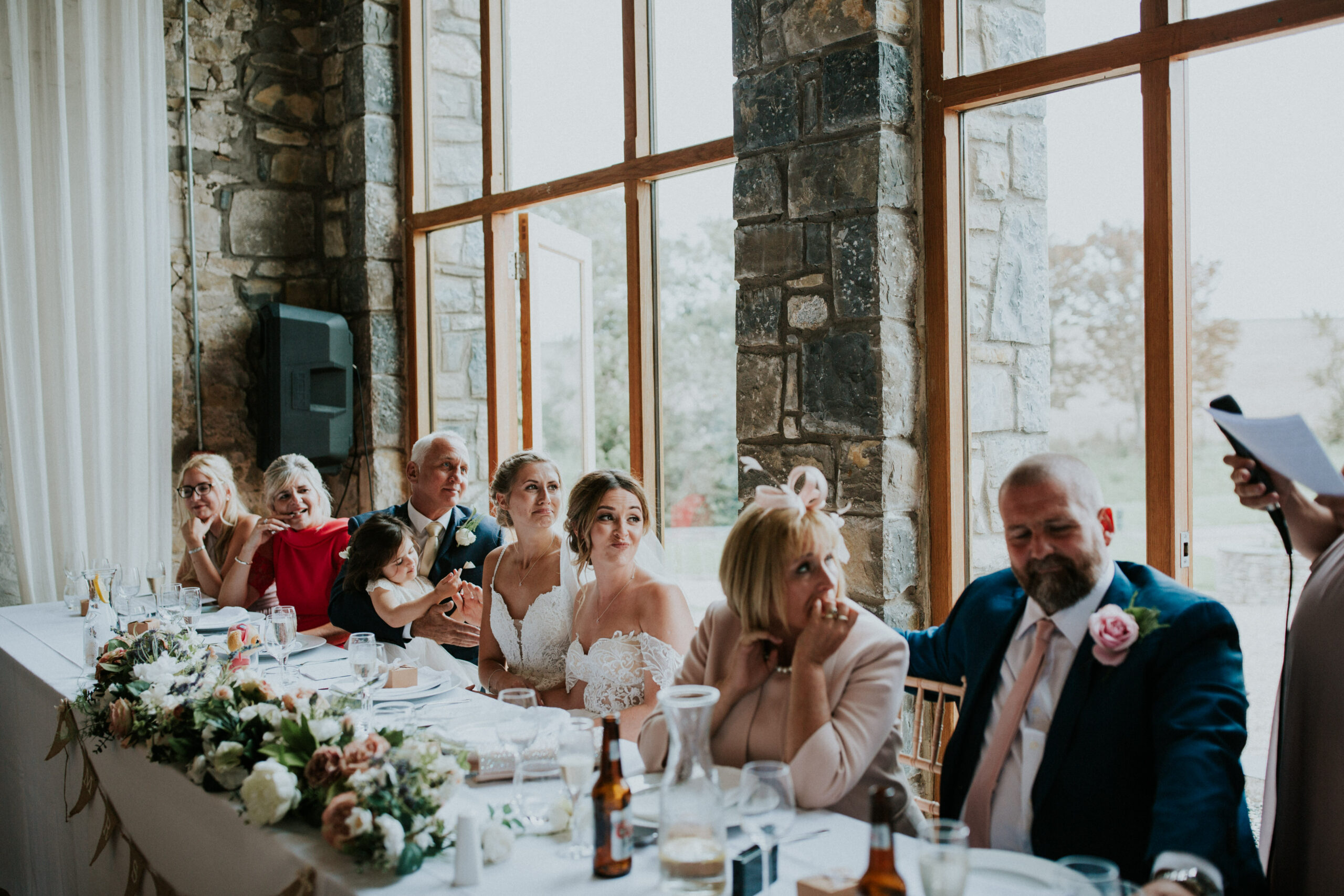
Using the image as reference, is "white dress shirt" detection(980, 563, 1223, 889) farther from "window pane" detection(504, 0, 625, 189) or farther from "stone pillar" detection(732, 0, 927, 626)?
"window pane" detection(504, 0, 625, 189)

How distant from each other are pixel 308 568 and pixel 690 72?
236 centimetres

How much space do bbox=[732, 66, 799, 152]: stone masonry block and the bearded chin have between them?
5.70 ft

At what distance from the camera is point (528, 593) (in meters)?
3.09

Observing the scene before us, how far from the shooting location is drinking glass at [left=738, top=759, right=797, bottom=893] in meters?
1.32

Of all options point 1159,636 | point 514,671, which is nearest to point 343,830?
point 1159,636

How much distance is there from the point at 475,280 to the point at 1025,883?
422cm

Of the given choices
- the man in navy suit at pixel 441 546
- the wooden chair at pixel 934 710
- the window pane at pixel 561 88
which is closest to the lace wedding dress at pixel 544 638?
the man in navy suit at pixel 441 546

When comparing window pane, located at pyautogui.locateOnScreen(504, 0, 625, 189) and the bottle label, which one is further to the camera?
window pane, located at pyautogui.locateOnScreen(504, 0, 625, 189)

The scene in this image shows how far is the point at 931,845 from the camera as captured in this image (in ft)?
3.93

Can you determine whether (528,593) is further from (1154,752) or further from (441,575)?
(1154,752)

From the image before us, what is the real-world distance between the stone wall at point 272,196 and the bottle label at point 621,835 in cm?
383

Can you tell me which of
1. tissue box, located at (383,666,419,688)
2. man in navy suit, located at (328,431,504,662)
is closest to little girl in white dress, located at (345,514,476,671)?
man in navy suit, located at (328,431,504,662)

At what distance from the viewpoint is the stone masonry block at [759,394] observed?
3186 mm

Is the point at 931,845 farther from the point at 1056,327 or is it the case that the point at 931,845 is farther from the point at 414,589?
the point at 414,589
